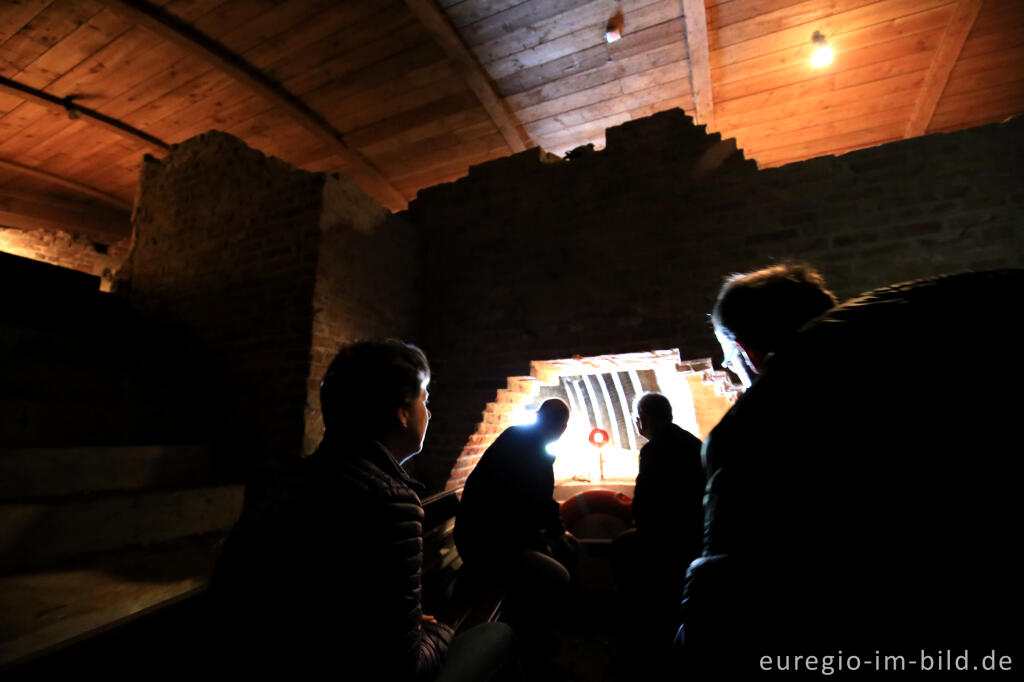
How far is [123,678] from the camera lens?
1.25 m

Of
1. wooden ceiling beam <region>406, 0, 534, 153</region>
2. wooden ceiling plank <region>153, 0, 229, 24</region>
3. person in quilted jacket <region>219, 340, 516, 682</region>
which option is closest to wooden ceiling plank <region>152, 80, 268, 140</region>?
wooden ceiling plank <region>153, 0, 229, 24</region>

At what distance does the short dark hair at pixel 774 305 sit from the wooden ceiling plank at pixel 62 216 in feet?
28.5

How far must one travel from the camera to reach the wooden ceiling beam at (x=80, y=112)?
12.7 ft

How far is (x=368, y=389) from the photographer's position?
1.32 meters

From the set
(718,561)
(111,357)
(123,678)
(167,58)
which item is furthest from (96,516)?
(167,58)

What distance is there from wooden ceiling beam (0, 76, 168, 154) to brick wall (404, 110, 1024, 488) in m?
3.29

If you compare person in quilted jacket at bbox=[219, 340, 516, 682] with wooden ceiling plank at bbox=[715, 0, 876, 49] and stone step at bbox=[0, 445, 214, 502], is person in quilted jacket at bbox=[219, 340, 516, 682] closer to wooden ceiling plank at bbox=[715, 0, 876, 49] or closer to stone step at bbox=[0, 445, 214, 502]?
stone step at bbox=[0, 445, 214, 502]

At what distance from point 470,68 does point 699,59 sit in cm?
211

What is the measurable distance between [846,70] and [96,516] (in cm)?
670

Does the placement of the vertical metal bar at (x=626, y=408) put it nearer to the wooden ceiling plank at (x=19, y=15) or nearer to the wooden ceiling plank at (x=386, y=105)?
the wooden ceiling plank at (x=386, y=105)

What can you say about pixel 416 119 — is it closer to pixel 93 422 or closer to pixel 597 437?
pixel 93 422

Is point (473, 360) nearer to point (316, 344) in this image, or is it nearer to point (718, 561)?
point (316, 344)

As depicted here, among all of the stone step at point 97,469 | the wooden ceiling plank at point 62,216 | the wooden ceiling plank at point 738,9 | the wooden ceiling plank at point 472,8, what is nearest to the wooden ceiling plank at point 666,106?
the wooden ceiling plank at point 738,9

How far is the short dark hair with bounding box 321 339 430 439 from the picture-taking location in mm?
1291
